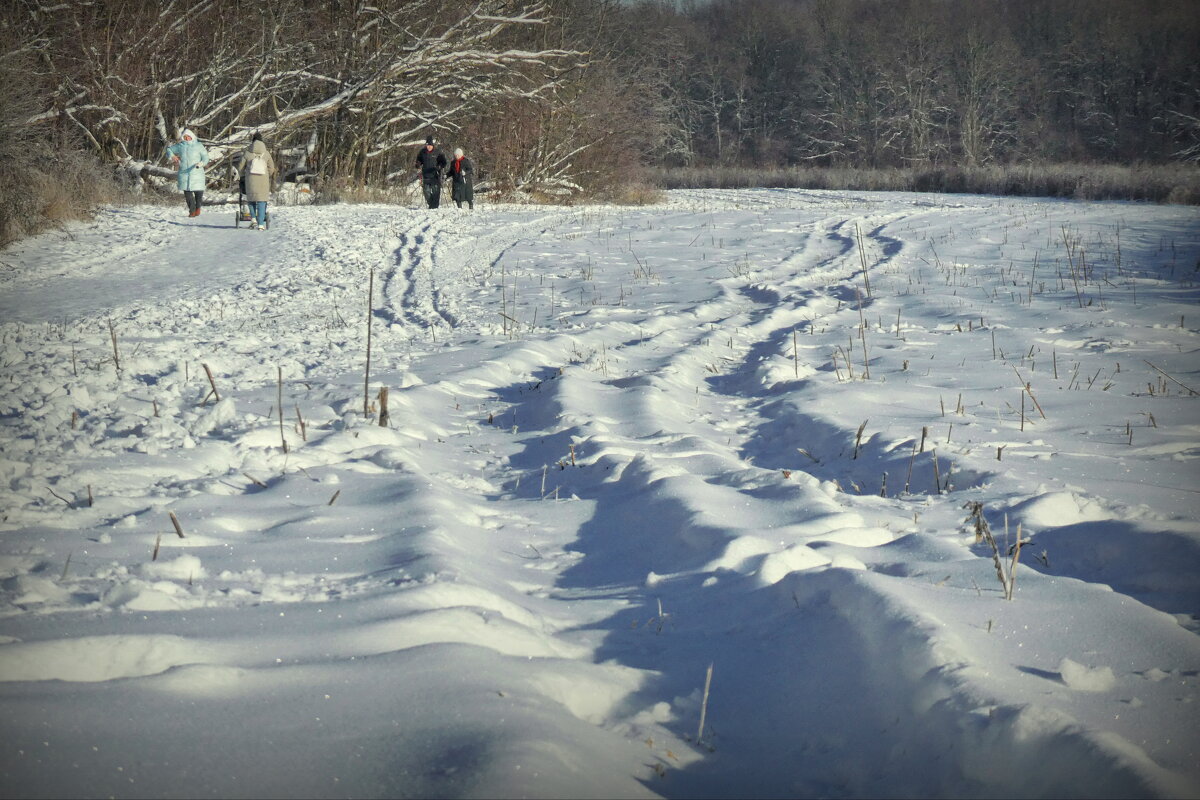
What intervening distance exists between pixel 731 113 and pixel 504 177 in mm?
41606

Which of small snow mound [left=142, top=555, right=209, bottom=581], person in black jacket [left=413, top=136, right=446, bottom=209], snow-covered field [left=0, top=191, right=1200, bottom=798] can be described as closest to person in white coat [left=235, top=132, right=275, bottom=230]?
person in black jacket [left=413, top=136, right=446, bottom=209]

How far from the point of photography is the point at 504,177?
27125 mm

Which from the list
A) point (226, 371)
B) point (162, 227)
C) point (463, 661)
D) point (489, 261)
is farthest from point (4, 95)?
point (463, 661)

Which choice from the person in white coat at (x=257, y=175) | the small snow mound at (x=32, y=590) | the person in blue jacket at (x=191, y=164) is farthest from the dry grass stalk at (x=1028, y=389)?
the person in blue jacket at (x=191, y=164)

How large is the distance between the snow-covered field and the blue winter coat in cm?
885

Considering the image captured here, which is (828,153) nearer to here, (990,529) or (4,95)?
(4,95)

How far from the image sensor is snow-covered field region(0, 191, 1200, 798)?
2.00 meters

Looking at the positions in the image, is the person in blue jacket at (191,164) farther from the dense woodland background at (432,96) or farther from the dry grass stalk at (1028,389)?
the dry grass stalk at (1028,389)

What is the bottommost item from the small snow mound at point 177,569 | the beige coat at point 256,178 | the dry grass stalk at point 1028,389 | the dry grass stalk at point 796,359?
Answer: the small snow mound at point 177,569

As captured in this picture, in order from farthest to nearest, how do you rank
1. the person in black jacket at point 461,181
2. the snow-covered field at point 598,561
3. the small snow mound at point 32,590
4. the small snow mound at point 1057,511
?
the person in black jacket at point 461,181 < the small snow mound at point 1057,511 < the small snow mound at point 32,590 < the snow-covered field at point 598,561

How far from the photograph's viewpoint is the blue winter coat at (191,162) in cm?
1566

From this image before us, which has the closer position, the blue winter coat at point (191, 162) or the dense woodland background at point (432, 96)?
the blue winter coat at point (191, 162)

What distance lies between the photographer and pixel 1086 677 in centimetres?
227

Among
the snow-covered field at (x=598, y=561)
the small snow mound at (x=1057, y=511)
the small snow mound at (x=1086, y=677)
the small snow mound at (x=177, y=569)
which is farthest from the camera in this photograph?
the small snow mound at (x=1057, y=511)
